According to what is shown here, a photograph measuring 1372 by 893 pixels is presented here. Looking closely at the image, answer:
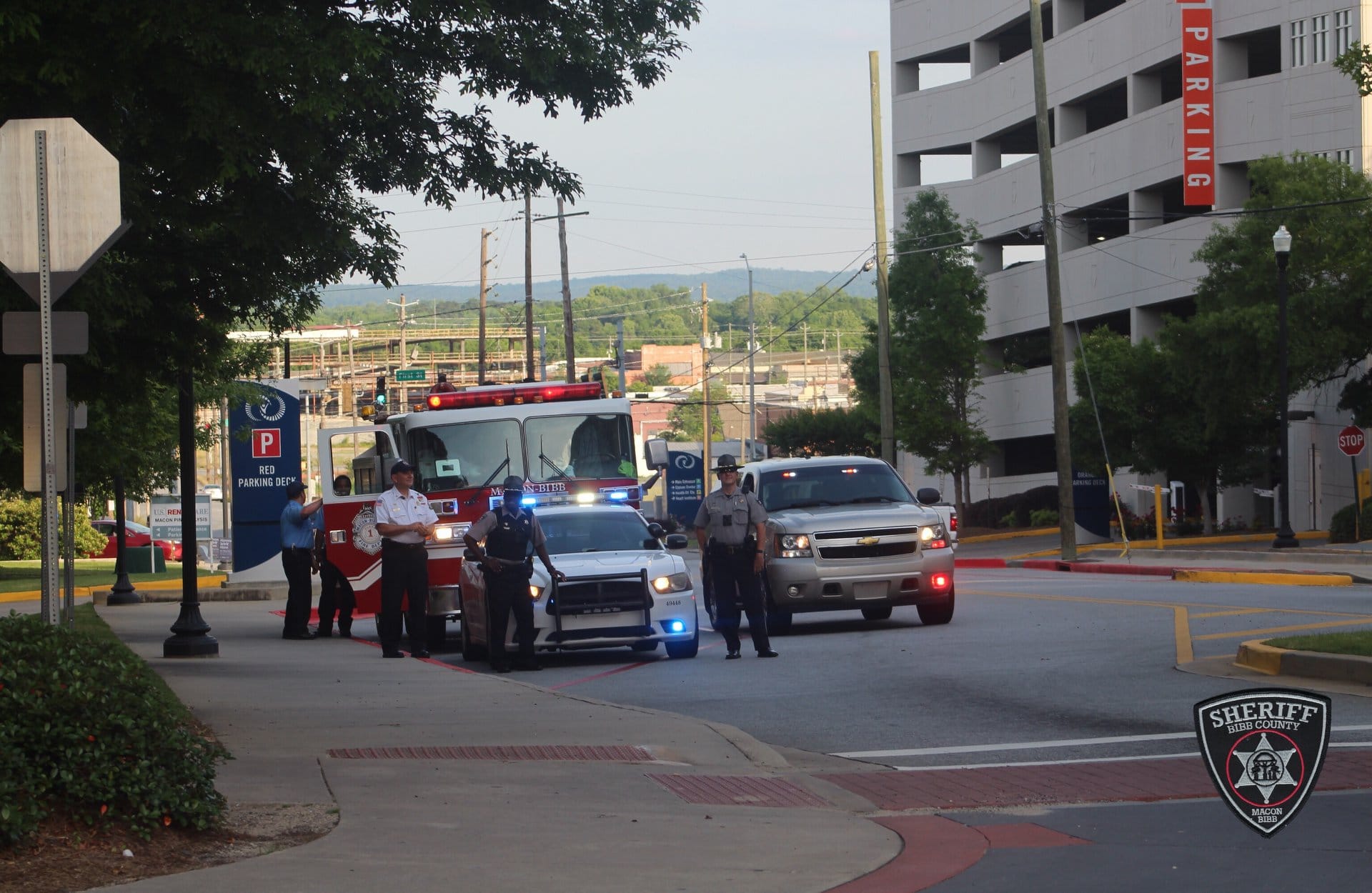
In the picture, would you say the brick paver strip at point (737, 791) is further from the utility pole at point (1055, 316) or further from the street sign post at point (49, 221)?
the utility pole at point (1055, 316)

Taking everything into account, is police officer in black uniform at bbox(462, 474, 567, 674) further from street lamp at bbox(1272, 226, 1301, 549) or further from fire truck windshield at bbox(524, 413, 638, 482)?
street lamp at bbox(1272, 226, 1301, 549)

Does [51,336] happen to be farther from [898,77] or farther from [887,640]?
[898,77]

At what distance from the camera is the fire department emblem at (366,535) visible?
65.5 ft

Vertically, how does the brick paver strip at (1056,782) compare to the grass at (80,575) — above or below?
above

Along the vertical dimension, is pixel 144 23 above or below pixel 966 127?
below

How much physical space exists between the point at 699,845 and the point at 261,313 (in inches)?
368

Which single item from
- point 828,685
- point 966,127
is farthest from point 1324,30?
point 828,685

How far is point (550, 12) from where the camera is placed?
12711 millimetres

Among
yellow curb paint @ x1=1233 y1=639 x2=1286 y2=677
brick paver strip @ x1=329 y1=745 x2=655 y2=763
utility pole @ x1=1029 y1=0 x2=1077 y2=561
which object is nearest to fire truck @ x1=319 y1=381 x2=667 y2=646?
yellow curb paint @ x1=1233 y1=639 x2=1286 y2=677

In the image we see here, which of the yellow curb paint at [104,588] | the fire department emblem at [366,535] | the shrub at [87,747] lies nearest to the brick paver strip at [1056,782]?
the shrub at [87,747]

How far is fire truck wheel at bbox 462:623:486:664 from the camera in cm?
1783

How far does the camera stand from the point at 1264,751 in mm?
4809

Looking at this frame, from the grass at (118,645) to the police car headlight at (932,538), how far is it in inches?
326

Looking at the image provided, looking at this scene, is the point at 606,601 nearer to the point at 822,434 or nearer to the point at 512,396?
the point at 512,396
